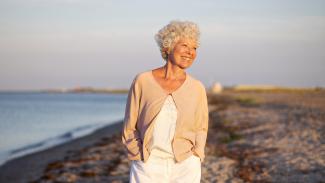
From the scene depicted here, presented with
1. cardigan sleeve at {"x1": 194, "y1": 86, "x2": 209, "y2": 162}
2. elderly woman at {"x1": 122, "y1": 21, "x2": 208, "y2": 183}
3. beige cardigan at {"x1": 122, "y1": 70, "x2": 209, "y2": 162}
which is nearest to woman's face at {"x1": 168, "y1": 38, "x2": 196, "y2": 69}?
elderly woman at {"x1": 122, "y1": 21, "x2": 208, "y2": 183}

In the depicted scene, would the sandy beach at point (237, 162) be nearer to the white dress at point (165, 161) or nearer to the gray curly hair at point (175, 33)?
the white dress at point (165, 161)

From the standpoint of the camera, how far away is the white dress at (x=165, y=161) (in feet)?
11.4

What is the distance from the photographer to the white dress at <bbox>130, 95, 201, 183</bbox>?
3.47 meters

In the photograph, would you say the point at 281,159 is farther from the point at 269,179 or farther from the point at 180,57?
the point at 180,57

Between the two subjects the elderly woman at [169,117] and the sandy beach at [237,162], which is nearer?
the elderly woman at [169,117]

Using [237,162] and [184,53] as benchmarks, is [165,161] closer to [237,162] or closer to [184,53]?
[184,53]

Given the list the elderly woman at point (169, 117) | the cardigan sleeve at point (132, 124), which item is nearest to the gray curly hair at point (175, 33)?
the elderly woman at point (169, 117)

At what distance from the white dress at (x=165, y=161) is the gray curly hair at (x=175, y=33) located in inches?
16.5

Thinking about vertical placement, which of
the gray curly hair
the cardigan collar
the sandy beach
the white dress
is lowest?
the sandy beach

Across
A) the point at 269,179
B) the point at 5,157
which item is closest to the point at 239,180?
the point at 269,179

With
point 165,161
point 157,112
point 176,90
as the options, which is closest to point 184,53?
point 176,90

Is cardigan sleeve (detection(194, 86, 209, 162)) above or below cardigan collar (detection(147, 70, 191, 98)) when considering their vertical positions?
below

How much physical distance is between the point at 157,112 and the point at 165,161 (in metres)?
0.35

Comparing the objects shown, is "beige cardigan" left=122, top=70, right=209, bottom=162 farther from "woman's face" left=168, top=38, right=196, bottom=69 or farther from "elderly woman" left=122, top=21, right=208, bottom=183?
"woman's face" left=168, top=38, right=196, bottom=69
